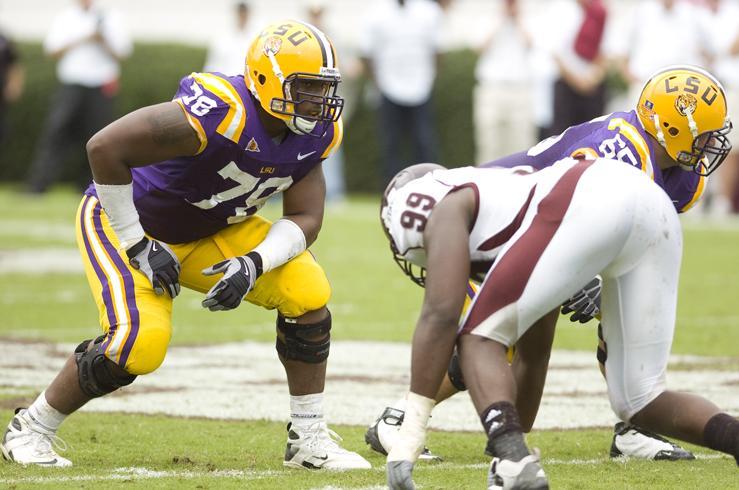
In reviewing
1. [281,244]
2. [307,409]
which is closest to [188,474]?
[307,409]

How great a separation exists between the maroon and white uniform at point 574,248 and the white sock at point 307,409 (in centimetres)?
100

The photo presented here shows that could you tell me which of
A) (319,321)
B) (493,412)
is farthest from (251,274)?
(493,412)

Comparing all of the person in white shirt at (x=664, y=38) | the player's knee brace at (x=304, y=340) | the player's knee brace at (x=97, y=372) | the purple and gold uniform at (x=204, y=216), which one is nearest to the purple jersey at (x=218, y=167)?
the purple and gold uniform at (x=204, y=216)

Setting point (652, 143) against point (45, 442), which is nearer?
point (45, 442)

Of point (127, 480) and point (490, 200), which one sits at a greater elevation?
point (490, 200)

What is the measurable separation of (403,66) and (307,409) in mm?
9391

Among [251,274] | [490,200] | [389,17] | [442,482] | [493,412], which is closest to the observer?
[493,412]

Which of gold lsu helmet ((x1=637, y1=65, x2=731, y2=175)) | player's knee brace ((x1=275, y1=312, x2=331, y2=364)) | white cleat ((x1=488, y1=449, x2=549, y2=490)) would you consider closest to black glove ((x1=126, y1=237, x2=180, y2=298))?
player's knee brace ((x1=275, y1=312, x2=331, y2=364))

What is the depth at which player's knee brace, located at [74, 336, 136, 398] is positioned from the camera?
4.88 m

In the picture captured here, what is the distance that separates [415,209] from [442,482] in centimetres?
94

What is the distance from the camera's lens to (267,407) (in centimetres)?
615

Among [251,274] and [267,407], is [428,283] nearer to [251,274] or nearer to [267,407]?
[251,274]

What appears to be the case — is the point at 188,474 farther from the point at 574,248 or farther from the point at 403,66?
the point at 403,66

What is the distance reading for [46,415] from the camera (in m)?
5.03
